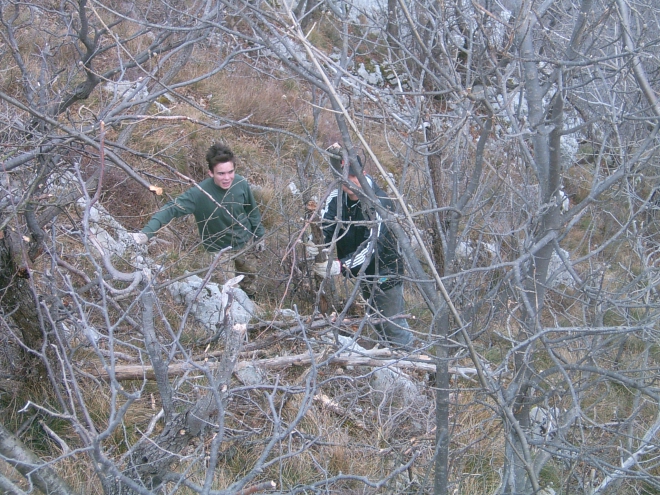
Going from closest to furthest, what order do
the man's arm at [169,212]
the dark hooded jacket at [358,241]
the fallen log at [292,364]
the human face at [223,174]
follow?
the fallen log at [292,364] → the man's arm at [169,212] → the dark hooded jacket at [358,241] → the human face at [223,174]

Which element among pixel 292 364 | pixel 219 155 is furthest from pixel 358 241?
pixel 219 155

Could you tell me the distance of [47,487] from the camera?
6.31 feet

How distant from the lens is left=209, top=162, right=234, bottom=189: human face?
4.91 meters

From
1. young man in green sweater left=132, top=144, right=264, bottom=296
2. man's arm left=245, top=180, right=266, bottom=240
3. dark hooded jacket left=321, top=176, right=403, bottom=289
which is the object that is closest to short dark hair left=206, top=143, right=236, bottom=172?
young man in green sweater left=132, top=144, right=264, bottom=296

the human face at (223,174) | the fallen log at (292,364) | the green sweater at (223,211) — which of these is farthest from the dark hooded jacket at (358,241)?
the human face at (223,174)

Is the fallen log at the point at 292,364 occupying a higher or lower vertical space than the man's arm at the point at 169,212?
lower

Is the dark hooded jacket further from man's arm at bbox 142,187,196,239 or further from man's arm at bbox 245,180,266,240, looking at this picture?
man's arm at bbox 142,187,196,239

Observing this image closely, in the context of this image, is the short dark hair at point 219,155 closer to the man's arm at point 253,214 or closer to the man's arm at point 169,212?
the man's arm at point 169,212

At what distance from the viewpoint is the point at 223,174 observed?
493 cm

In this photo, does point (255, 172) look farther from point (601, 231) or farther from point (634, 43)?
point (634, 43)

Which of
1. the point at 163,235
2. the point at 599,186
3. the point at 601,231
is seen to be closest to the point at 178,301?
the point at 163,235

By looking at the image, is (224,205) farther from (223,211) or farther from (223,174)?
(223,174)

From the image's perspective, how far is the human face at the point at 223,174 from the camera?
491 cm

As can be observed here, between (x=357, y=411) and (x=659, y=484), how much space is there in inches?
79.0
